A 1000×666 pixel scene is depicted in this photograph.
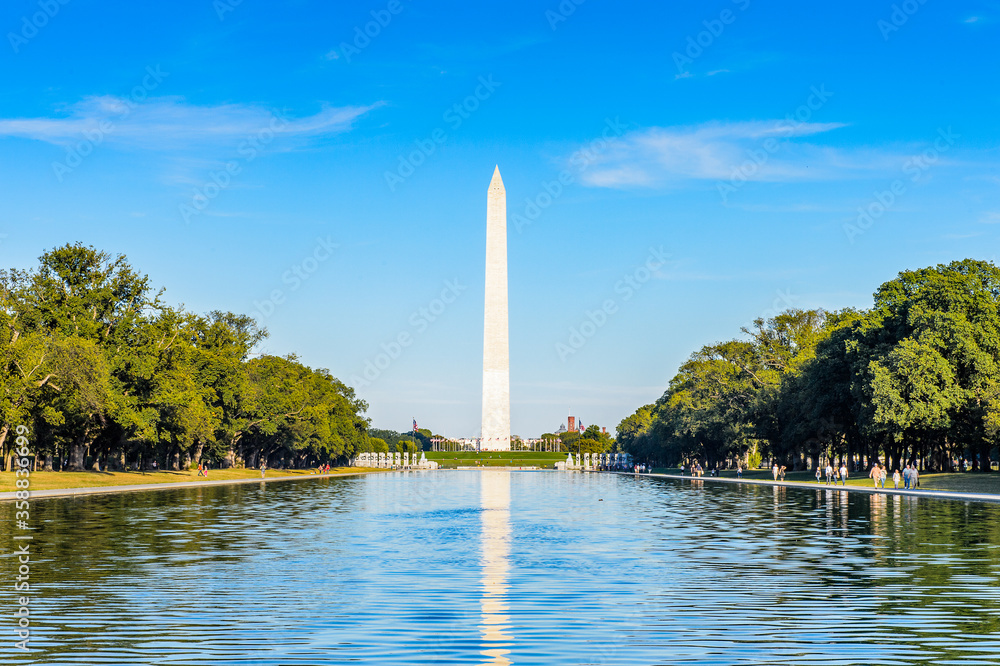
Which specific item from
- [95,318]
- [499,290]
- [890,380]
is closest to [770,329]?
[499,290]

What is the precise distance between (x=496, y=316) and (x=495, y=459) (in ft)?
83.9

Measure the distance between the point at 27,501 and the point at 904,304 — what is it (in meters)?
49.2

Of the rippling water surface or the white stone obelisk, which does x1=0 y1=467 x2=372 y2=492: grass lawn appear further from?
the white stone obelisk

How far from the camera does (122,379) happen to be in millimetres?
66875

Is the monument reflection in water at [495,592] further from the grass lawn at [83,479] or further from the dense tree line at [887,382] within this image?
the dense tree line at [887,382]

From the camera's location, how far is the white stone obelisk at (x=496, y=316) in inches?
→ 3839

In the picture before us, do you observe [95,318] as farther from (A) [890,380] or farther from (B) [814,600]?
(B) [814,600]

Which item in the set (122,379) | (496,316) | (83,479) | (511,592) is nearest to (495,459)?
(496,316)

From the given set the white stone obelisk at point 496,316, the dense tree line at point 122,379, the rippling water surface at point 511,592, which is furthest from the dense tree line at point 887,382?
the dense tree line at point 122,379

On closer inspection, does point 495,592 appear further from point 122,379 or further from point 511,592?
point 122,379

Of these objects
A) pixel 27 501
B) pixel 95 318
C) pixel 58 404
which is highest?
pixel 95 318

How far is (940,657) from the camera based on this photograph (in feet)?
31.9

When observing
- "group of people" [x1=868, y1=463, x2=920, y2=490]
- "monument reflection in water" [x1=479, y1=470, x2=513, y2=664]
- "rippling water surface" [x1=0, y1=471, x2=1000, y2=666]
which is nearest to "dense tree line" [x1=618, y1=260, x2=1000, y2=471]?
"group of people" [x1=868, y1=463, x2=920, y2=490]

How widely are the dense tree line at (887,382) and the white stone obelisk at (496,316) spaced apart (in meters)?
19.1
